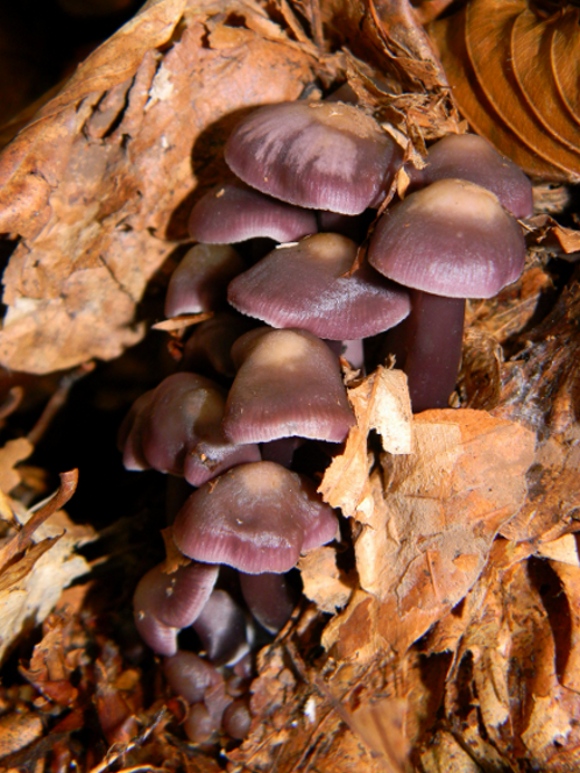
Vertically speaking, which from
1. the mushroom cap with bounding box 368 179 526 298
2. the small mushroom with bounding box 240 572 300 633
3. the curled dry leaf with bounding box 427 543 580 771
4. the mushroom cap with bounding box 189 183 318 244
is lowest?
the curled dry leaf with bounding box 427 543 580 771

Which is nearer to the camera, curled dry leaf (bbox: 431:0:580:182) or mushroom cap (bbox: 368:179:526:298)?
mushroom cap (bbox: 368:179:526:298)

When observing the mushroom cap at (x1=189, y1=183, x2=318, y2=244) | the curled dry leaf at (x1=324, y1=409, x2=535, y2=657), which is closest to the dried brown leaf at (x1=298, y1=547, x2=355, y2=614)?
the curled dry leaf at (x1=324, y1=409, x2=535, y2=657)

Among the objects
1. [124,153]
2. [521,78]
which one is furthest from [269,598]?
[521,78]

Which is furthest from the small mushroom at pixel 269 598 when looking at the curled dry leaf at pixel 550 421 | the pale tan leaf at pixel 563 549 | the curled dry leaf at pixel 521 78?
the curled dry leaf at pixel 521 78

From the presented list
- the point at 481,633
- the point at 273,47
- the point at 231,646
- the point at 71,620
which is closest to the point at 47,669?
the point at 71,620

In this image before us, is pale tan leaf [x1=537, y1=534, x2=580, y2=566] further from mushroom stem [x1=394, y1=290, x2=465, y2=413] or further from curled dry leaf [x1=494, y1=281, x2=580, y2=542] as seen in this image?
mushroom stem [x1=394, y1=290, x2=465, y2=413]

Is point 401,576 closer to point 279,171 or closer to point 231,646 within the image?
point 231,646
